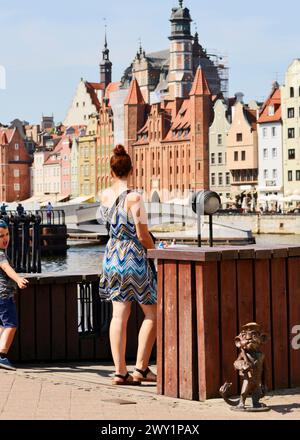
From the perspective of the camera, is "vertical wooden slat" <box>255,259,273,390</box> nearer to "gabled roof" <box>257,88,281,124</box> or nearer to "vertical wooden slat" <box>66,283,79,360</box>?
"vertical wooden slat" <box>66,283,79,360</box>

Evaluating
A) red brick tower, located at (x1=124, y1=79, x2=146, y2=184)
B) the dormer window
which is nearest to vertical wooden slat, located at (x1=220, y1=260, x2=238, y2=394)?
the dormer window

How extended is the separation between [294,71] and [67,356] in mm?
78455

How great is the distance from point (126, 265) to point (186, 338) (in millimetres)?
826

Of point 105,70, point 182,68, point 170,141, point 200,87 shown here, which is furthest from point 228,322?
point 105,70

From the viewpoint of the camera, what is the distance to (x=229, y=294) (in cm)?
746

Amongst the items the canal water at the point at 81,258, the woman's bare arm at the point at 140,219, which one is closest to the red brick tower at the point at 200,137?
the canal water at the point at 81,258

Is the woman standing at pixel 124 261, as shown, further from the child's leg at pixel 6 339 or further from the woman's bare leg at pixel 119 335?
the child's leg at pixel 6 339

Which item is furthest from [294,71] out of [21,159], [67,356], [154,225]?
[67,356]

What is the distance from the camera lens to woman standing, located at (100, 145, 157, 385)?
8047 mm

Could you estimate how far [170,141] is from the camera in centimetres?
11269

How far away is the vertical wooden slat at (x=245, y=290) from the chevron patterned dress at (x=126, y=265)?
825 millimetres

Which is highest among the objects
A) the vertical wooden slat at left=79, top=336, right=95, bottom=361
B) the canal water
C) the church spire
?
the church spire
